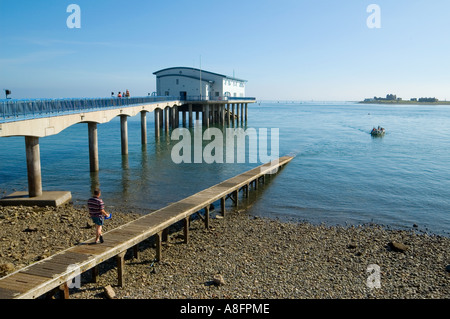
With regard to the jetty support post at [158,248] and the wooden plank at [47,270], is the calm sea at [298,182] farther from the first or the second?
the wooden plank at [47,270]

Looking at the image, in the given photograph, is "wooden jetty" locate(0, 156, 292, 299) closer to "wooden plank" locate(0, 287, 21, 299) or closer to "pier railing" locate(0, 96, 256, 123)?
"wooden plank" locate(0, 287, 21, 299)

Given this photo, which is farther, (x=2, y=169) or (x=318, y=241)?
(x=2, y=169)

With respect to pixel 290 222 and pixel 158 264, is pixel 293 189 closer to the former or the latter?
pixel 290 222

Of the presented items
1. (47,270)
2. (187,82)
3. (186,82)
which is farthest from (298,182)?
(186,82)

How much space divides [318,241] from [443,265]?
4.34 metres

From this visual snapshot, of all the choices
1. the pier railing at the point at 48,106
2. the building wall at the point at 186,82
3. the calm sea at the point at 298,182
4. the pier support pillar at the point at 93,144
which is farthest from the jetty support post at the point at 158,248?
the building wall at the point at 186,82

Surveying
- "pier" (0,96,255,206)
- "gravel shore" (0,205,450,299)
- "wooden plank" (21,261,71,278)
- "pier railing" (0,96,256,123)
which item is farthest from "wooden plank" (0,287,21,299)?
"pier railing" (0,96,256,123)

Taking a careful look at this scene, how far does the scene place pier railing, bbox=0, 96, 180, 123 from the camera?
17011 millimetres

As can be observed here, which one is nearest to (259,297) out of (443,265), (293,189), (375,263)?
(375,263)

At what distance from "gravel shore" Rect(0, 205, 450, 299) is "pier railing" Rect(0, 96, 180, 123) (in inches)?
174

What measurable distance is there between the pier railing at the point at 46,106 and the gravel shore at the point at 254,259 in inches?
174

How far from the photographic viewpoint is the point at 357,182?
26.8 metres

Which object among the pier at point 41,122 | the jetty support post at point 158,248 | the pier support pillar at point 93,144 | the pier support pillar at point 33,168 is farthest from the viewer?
the pier support pillar at point 93,144

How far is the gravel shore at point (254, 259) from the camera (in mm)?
10867
